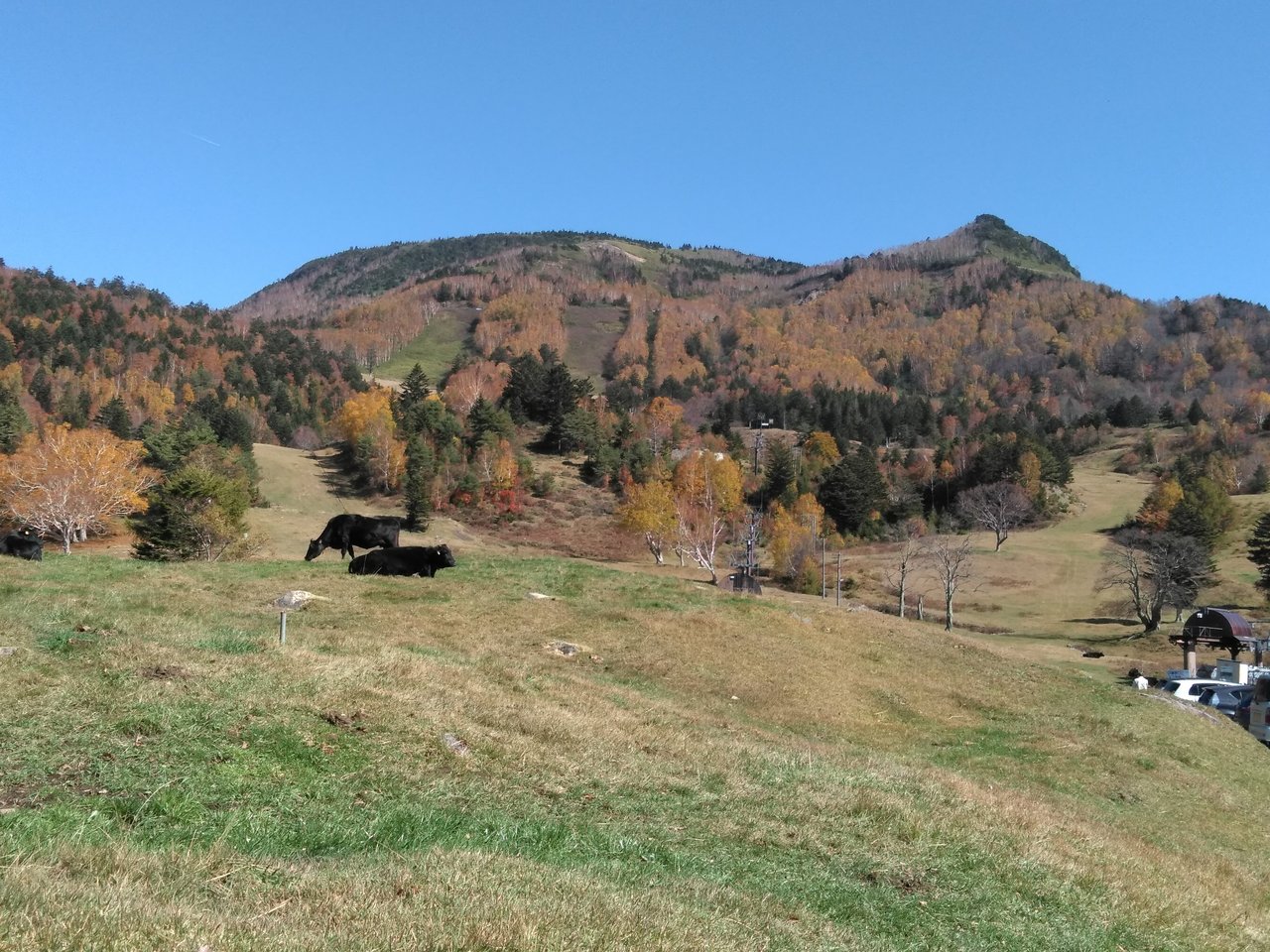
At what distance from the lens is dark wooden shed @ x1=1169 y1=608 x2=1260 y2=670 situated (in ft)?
155

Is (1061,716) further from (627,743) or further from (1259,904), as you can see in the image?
(627,743)

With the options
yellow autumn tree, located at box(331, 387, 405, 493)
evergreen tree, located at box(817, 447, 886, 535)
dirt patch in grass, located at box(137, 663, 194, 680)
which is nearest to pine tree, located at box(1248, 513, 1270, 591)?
evergreen tree, located at box(817, 447, 886, 535)

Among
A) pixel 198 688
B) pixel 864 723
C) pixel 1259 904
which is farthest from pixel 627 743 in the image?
pixel 864 723

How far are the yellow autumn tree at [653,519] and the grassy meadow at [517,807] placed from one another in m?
51.3

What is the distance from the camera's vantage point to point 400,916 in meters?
5.30

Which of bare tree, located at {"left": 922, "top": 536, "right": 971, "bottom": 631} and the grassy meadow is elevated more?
the grassy meadow

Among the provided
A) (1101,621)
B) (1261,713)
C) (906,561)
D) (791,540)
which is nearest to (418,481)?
(791,540)

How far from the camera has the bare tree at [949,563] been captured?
71062 mm

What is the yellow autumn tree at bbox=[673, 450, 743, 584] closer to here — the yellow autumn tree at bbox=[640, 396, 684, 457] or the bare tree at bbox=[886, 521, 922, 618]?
the bare tree at bbox=[886, 521, 922, 618]

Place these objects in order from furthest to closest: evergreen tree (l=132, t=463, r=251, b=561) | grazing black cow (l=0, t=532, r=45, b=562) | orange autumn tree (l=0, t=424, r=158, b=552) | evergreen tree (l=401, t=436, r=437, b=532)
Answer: evergreen tree (l=401, t=436, r=437, b=532) → orange autumn tree (l=0, t=424, r=158, b=552) → evergreen tree (l=132, t=463, r=251, b=561) → grazing black cow (l=0, t=532, r=45, b=562)

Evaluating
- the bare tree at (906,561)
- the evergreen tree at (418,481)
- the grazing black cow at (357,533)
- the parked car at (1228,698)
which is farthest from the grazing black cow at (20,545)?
the bare tree at (906,561)

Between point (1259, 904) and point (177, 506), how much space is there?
38.2 m

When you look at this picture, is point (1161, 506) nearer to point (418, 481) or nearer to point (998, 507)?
point (998, 507)

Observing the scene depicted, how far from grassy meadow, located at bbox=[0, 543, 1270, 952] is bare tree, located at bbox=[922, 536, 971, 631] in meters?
44.6
